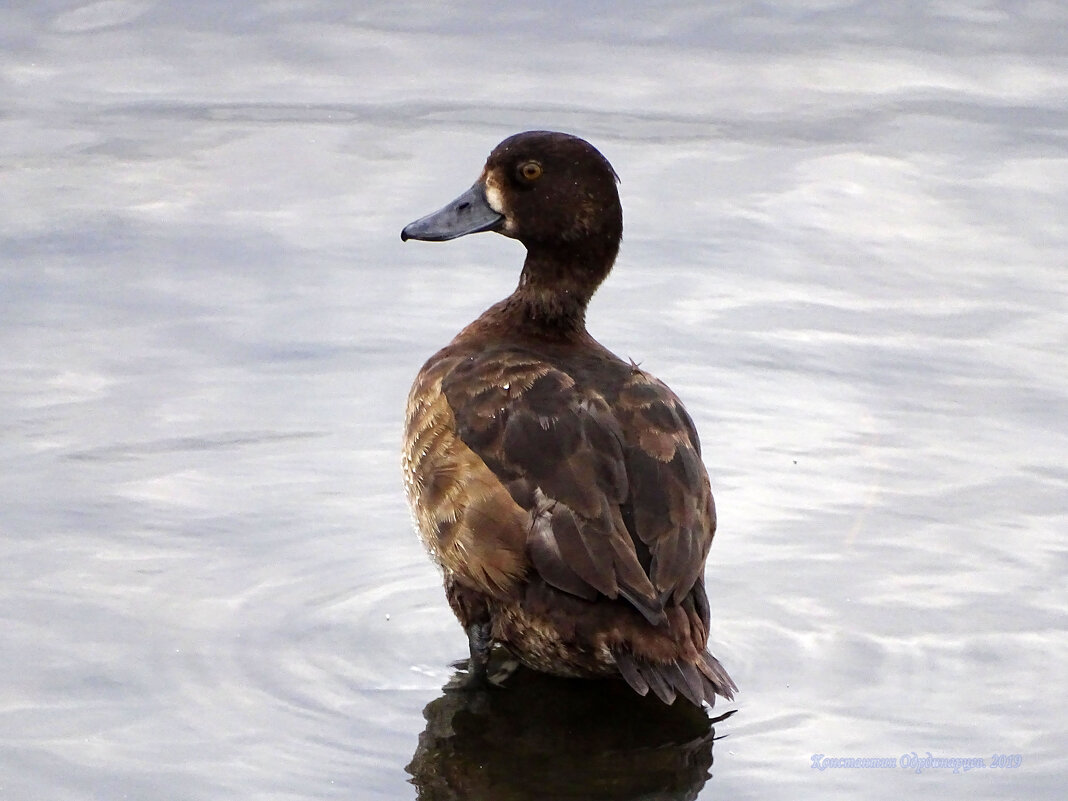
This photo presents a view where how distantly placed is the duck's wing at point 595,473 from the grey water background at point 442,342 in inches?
17.7

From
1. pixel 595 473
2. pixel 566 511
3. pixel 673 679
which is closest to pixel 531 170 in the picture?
pixel 595 473

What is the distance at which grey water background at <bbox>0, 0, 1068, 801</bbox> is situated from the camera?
503 centimetres

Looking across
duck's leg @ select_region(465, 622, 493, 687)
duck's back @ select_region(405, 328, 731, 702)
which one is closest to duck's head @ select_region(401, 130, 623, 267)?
duck's back @ select_region(405, 328, 731, 702)

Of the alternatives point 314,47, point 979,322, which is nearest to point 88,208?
point 314,47

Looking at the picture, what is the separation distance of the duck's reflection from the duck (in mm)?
84

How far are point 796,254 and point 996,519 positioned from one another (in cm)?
195

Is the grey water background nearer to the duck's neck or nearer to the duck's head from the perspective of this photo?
the duck's neck

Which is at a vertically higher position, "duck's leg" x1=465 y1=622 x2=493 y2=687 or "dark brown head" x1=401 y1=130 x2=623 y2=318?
"dark brown head" x1=401 y1=130 x2=623 y2=318

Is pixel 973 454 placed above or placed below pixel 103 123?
below

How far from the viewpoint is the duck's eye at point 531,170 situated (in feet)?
19.7

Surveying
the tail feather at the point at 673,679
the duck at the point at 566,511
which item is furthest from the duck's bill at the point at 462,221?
the tail feather at the point at 673,679

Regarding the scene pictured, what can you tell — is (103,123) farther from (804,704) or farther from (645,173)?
(804,704)

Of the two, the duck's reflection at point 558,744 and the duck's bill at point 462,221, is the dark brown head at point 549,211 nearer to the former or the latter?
the duck's bill at point 462,221

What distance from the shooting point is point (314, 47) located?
9.53 meters
